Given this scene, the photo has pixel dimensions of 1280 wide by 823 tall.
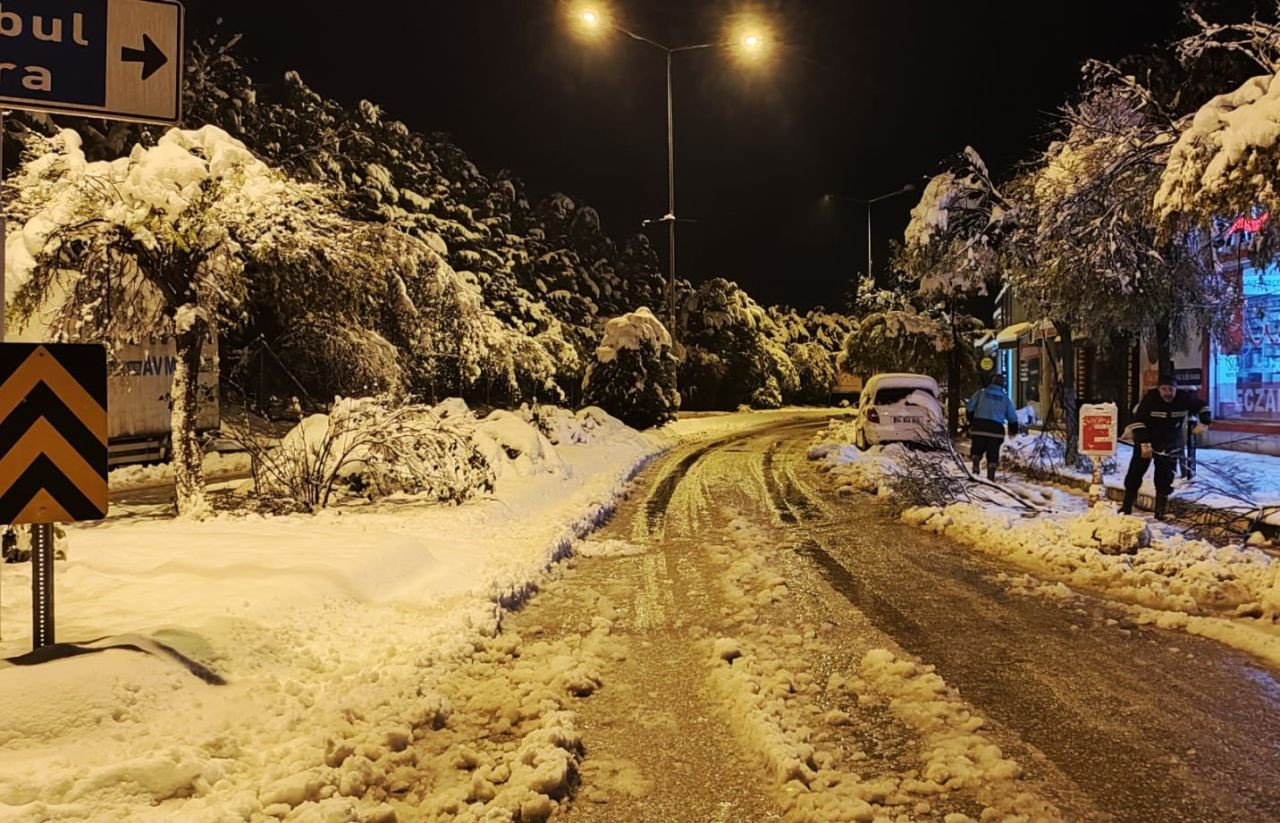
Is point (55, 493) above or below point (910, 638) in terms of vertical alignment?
above

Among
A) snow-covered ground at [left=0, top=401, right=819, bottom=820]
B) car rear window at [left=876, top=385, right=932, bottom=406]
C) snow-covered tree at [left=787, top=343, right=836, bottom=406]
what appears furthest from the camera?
snow-covered tree at [left=787, top=343, right=836, bottom=406]

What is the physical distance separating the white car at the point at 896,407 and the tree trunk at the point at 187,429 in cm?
1225

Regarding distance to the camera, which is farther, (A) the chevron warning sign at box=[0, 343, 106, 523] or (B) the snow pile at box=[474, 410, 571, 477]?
(B) the snow pile at box=[474, 410, 571, 477]

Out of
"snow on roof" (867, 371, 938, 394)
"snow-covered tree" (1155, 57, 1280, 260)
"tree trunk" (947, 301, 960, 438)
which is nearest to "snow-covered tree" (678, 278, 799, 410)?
"tree trunk" (947, 301, 960, 438)

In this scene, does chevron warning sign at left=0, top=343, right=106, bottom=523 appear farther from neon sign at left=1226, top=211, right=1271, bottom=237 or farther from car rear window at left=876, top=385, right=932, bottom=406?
car rear window at left=876, top=385, right=932, bottom=406

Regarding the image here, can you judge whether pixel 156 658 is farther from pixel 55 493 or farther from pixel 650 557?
pixel 650 557

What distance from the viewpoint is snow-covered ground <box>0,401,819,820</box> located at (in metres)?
3.42

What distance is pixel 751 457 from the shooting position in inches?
771

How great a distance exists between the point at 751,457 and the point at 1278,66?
1287cm

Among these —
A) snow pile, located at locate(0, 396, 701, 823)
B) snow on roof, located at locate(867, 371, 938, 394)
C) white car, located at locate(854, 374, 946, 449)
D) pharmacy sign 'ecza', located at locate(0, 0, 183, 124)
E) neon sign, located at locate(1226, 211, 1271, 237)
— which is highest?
neon sign, located at locate(1226, 211, 1271, 237)

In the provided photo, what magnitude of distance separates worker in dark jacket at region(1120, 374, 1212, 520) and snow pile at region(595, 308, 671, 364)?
2002 centimetres

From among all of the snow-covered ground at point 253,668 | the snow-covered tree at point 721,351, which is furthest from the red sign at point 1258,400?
the snow-covered tree at point 721,351

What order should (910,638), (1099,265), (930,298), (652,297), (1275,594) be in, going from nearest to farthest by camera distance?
1. (910,638)
2. (1275,594)
3. (1099,265)
4. (930,298)
5. (652,297)

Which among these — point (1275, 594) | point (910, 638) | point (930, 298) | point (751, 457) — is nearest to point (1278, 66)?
point (1275, 594)
